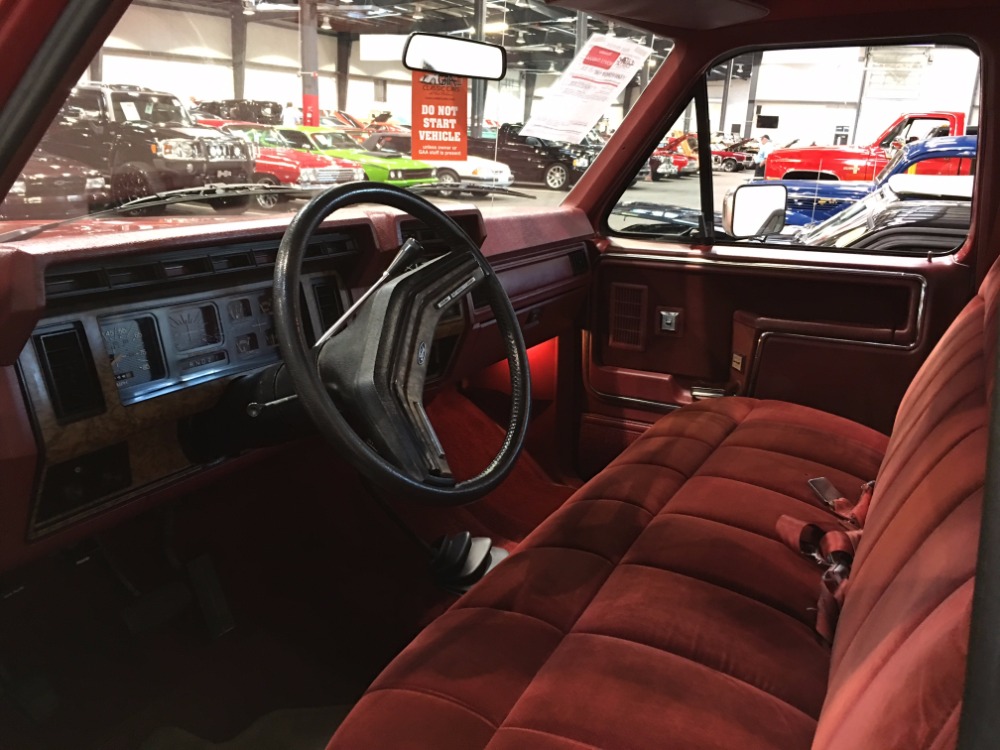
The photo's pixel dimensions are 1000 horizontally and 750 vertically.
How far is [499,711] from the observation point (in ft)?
3.99

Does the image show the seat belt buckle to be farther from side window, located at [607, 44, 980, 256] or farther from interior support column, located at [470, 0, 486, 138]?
interior support column, located at [470, 0, 486, 138]

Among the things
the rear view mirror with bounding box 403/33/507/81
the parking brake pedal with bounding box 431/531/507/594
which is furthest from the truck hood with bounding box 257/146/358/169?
the parking brake pedal with bounding box 431/531/507/594

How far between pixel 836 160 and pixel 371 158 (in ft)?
5.77

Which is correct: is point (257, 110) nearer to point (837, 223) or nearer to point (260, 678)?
point (260, 678)

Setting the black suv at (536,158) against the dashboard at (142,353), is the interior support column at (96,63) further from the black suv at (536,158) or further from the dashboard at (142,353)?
the black suv at (536,158)

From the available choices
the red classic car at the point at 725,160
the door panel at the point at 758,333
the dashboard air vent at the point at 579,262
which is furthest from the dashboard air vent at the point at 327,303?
the red classic car at the point at 725,160

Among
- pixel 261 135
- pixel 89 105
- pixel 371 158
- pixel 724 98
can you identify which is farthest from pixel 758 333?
pixel 89 105

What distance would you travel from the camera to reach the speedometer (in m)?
1.54

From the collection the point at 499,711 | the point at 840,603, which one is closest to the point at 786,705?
the point at 840,603

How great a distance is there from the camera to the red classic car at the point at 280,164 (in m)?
2.16

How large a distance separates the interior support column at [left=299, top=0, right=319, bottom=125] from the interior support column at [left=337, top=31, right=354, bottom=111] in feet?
0.25

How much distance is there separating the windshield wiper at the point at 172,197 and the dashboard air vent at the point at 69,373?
179 mm

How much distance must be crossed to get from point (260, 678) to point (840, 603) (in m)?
1.41

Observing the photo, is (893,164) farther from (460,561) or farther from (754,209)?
(460,561)
